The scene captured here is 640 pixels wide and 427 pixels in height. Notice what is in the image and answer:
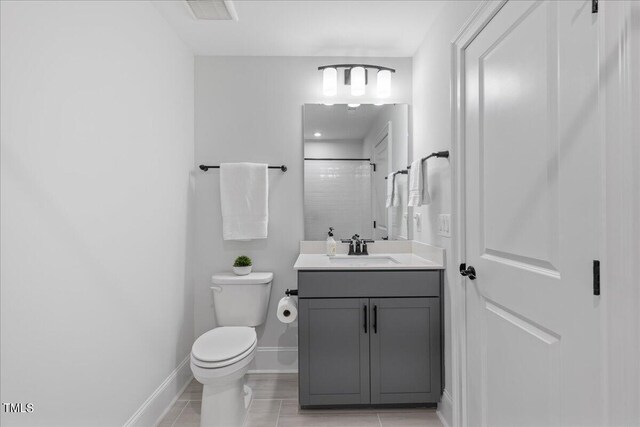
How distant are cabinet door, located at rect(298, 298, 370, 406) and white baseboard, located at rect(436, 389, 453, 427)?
16.6 inches

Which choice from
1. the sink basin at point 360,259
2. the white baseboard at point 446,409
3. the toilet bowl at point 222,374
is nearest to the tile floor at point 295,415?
the white baseboard at point 446,409

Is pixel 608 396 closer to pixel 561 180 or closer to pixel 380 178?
pixel 561 180

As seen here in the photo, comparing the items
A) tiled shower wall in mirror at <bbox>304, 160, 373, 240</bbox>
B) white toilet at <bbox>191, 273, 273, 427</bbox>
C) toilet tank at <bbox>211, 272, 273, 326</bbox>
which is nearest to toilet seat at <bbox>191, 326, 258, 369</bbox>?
white toilet at <bbox>191, 273, 273, 427</bbox>

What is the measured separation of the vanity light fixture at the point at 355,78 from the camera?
246 centimetres

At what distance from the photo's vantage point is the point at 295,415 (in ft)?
6.45

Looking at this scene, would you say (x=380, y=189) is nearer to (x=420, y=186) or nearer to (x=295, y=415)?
(x=420, y=186)

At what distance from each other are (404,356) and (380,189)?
1185mm

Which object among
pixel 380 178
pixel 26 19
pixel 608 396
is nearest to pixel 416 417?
pixel 608 396

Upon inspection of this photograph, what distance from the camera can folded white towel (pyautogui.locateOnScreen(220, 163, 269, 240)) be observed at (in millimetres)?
2428

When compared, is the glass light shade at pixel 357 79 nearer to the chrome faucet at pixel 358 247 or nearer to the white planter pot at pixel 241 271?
the chrome faucet at pixel 358 247

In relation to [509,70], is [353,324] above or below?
below

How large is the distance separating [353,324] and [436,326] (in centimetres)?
47

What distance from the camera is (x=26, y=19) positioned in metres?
1.11

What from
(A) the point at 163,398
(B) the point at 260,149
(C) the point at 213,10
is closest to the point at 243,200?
(B) the point at 260,149
